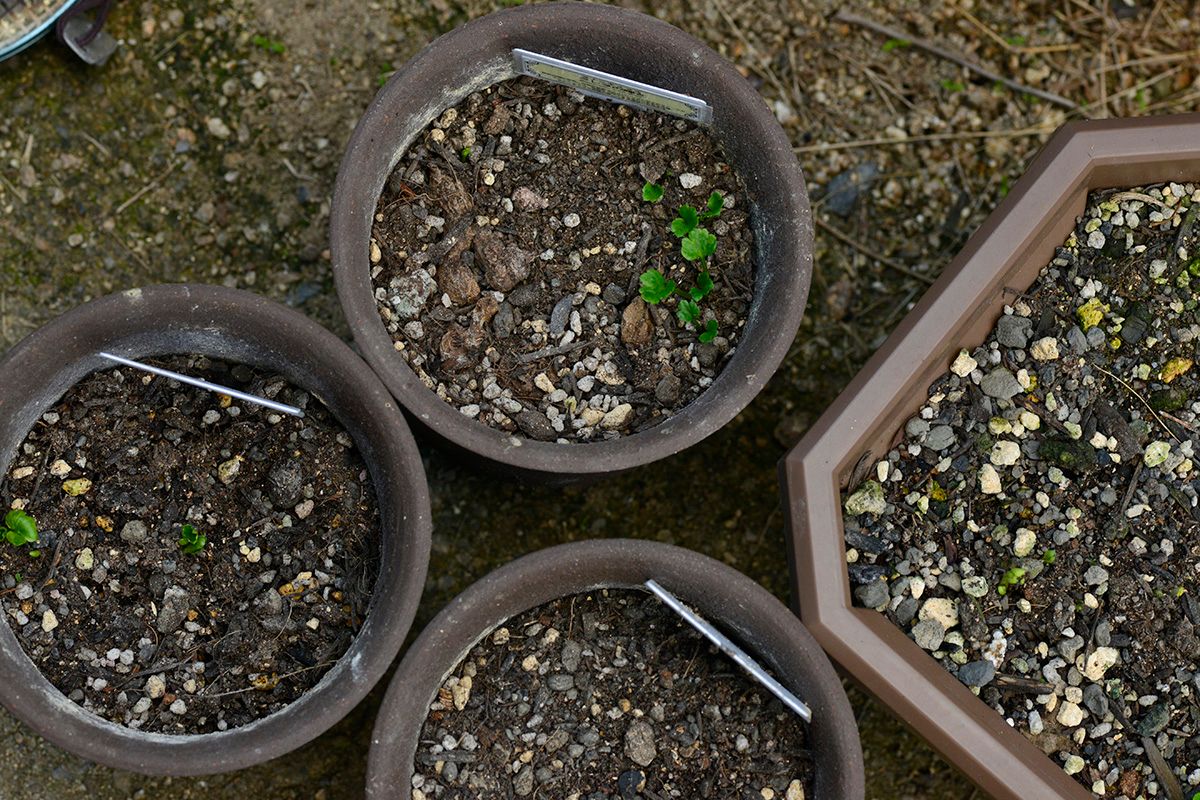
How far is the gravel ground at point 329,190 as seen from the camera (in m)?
1.72

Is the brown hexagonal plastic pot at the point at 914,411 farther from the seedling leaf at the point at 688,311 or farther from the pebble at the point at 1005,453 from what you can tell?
the seedling leaf at the point at 688,311

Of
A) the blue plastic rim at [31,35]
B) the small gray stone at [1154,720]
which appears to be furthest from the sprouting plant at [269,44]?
the small gray stone at [1154,720]

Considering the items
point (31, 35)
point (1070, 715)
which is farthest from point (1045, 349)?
point (31, 35)

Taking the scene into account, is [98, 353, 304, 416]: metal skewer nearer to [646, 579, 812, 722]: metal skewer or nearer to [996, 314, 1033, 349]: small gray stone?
[646, 579, 812, 722]: metal skewer

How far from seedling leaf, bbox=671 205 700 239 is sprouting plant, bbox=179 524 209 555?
762 millimetres

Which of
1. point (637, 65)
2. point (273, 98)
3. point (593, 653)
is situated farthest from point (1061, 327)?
point (273, 98)

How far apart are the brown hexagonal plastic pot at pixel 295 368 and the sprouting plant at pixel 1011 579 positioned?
0.78m

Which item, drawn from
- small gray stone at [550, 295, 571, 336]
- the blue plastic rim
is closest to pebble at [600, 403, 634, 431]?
small gray stone at [550, 295, 571, 336]

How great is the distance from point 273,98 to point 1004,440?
4.16 feet

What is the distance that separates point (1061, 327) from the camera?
59.2 inches

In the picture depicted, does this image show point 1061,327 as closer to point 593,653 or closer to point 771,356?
point 771,356

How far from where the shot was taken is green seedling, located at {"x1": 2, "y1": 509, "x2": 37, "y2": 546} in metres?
1.36

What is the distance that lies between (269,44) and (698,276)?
0.85 m

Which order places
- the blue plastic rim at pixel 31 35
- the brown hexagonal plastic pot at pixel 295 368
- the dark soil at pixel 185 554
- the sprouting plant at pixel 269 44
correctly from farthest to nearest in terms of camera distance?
the sprouting plant at pixel 269 44, the blue plastic rim at pixel 31 35, the dark soil at pixel 185 554, the brown hexagonal plastic pot at pixel 295 368
